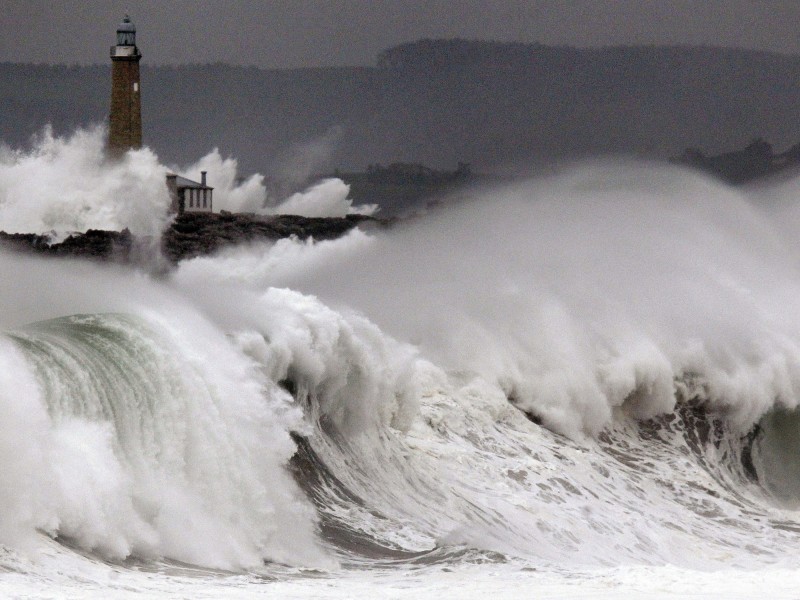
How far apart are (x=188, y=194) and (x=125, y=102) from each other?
529cm

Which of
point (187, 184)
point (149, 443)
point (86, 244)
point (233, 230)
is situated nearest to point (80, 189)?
point (86, 244)

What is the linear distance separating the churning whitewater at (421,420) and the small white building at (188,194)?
1740cm

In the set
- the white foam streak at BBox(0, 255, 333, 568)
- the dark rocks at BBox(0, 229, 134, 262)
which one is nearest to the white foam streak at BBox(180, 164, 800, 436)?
the dark rocks at BBox(0, 229, 134, 262)

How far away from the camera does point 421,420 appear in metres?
25.6

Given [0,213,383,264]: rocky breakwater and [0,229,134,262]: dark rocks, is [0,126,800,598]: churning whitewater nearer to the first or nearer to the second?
[0,229,134,262]: dark rocks

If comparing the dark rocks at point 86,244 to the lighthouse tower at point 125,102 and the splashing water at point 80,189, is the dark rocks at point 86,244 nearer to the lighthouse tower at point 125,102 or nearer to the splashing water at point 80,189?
the splashing water at point 80,189

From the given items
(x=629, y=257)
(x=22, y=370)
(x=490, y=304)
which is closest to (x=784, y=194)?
(x=629, y=257)

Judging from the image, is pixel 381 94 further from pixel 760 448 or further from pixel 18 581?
pixel 18 581

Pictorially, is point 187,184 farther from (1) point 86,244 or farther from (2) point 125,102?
(1) point 86,244

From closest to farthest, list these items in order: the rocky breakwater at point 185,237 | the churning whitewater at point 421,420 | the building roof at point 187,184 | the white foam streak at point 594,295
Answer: the churning whitewater at point 421,420
the white foam streak at point 594,295
the rocky breakwater at point 185,237
the building roof at point 187,184

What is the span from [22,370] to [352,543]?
4466mm

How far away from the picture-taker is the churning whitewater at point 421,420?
16.4 m

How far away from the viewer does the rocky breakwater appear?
172 feet

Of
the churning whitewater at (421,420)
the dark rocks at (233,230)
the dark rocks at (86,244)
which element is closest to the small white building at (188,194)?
the dark rocks at (233,230)
